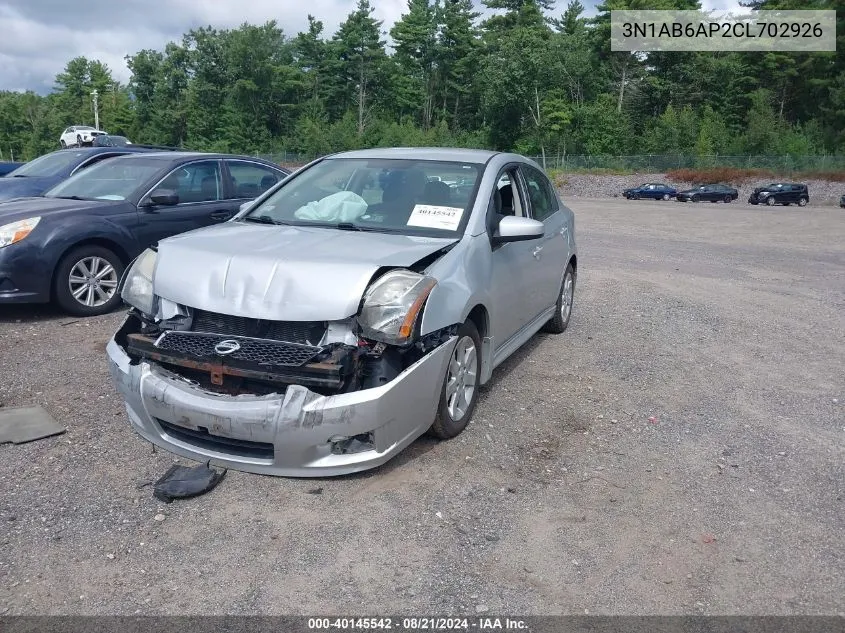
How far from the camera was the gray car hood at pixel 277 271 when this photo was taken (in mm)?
3693

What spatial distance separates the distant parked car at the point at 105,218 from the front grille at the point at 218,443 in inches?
147

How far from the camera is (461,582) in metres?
3.03

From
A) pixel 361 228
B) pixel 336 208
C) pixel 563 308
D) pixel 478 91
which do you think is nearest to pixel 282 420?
pixel 361 228

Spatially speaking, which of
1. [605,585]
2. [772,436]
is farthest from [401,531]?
[772,436]

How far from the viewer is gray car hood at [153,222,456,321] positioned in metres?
3.69

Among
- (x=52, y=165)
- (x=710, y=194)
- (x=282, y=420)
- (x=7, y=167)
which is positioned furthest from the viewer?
(x=710, y=194)

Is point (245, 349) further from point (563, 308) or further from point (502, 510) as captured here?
point (563, 308)

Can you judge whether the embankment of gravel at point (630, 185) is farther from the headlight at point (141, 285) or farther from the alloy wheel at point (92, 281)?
the headlight at point (141, 285)

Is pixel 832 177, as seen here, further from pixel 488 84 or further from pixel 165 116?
pixel 165 116

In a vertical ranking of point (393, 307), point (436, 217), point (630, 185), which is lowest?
point (393, 307)

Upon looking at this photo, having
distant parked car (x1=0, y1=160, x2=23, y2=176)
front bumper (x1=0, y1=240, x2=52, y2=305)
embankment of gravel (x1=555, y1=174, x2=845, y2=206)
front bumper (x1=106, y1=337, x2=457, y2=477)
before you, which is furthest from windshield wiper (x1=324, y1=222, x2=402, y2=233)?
embankment of gravel (x1=555, y1=174, x2=845, y2=206)

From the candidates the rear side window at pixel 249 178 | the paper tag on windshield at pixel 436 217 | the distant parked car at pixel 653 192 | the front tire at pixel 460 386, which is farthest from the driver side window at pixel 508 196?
the distant parked car at pixel 653 192

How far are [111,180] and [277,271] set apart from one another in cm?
511

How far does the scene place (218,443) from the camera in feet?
12.3
